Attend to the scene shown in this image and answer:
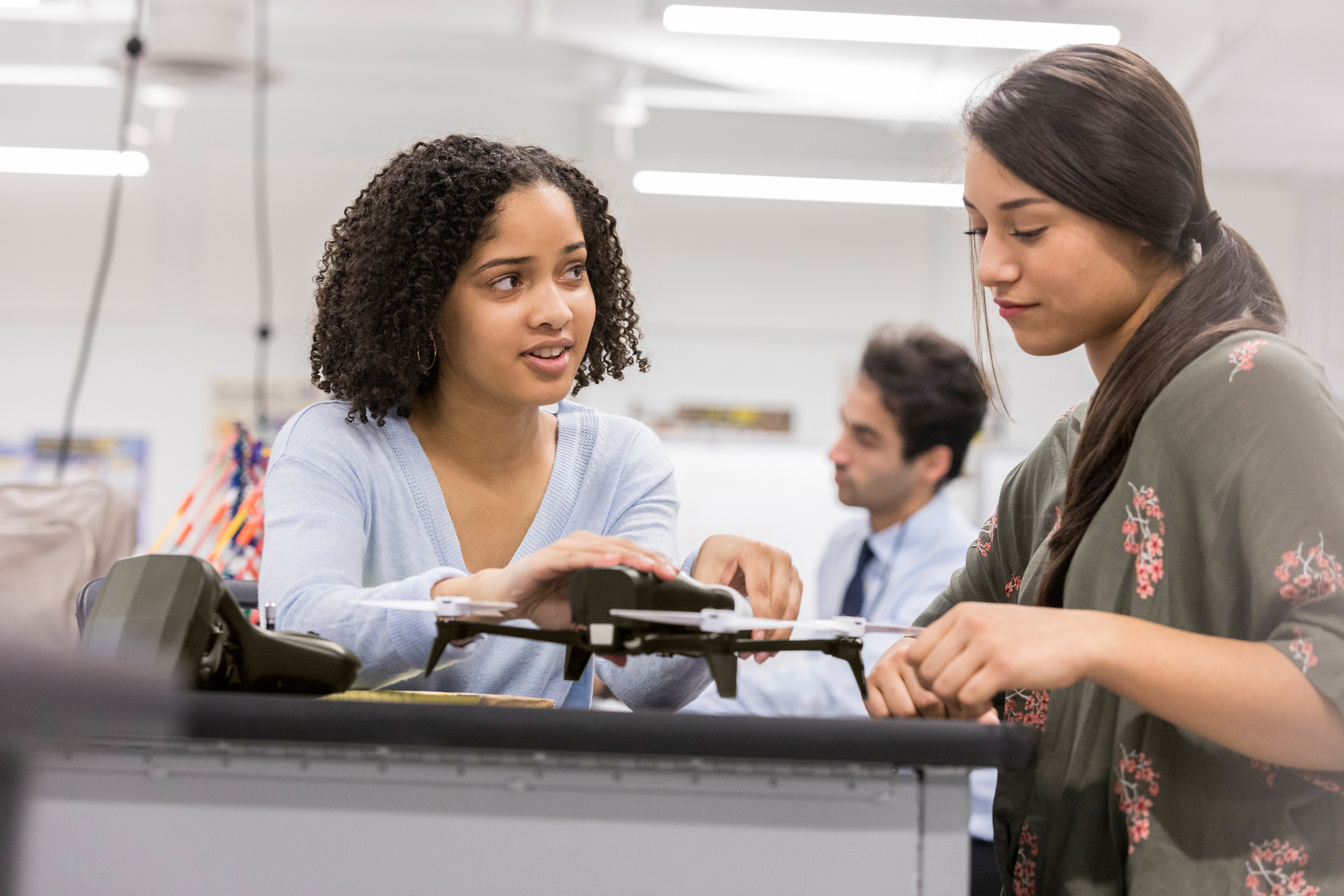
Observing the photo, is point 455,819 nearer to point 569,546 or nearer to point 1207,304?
point 569,546

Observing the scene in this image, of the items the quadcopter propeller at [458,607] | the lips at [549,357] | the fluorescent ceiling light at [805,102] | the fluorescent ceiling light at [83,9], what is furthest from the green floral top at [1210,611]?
the fluorescent ceiling light at [83,9]

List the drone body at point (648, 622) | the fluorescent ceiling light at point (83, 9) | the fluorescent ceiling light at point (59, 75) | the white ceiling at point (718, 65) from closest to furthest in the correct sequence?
the drone body at point (648, 622) < the white ceiling at point (718, 65) < the fluorescent ceiling light at point (83, 9) < the fluorescent ceiling light at point (59, 75)

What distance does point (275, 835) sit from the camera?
0.65m

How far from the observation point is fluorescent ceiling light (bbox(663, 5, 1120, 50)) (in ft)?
12.2

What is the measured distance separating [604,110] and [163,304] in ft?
7.35

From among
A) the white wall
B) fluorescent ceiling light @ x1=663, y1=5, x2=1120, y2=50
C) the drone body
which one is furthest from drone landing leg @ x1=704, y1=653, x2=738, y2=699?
the white wall

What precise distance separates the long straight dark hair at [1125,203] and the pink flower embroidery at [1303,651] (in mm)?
193

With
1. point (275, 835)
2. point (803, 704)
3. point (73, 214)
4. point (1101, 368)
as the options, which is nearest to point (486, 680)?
point (275, 835)

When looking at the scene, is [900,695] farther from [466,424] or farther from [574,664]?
[466,424]

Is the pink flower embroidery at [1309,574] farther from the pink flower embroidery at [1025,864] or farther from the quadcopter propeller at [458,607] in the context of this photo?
the quadcopter propeller at [458,607]

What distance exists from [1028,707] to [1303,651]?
27 cm

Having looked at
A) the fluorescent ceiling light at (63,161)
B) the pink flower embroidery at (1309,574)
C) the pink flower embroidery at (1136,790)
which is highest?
the fluorescent ceiling light at (63,161)

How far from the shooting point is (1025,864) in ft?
2.99

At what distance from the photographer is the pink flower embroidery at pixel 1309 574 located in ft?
2.49
